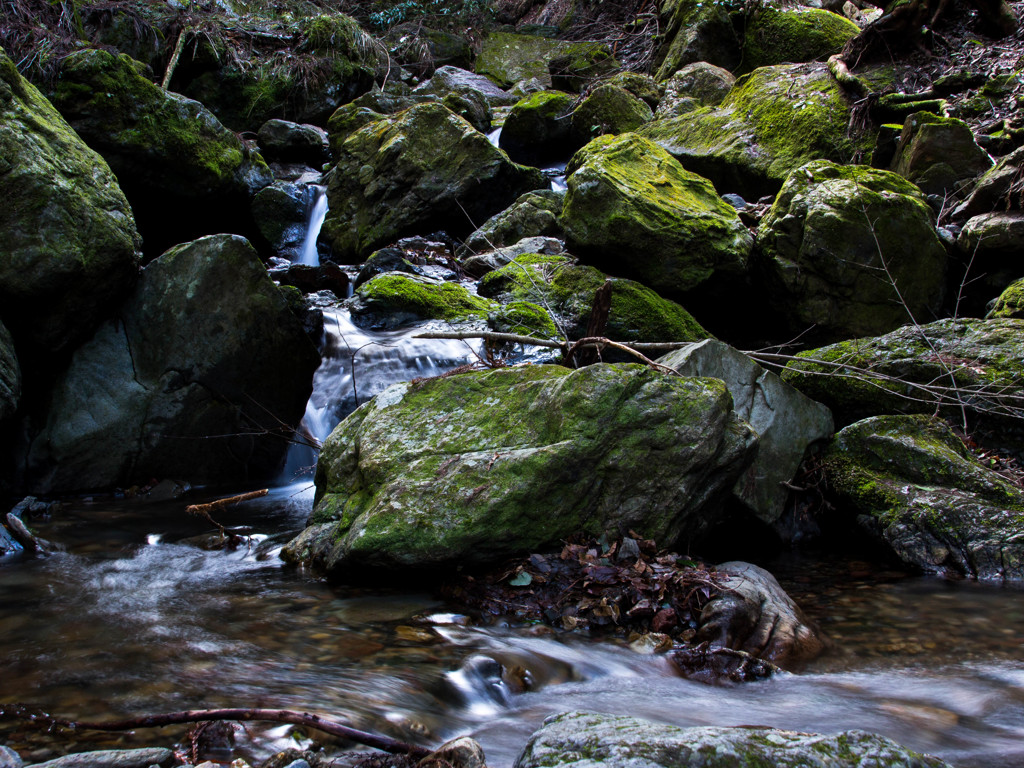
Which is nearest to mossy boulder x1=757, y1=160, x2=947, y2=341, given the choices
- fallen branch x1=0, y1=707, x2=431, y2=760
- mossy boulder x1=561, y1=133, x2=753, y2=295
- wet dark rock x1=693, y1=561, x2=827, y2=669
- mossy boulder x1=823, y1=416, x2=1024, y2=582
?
mossy boulder x1=561, y1=133, x2=753, y2=295

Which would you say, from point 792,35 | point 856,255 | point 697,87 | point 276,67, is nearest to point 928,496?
point 856,255

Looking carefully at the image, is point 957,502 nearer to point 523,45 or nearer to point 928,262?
point 928,262

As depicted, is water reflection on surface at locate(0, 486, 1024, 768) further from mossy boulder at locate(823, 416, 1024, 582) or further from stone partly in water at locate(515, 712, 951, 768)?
stone partly in water at locate(515, 712, 951, 768)

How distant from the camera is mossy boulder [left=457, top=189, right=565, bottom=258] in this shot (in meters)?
10.9

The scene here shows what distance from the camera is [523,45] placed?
22.2m

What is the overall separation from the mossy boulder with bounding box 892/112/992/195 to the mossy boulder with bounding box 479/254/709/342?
3946 mm

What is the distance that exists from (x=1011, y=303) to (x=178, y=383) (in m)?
8.17

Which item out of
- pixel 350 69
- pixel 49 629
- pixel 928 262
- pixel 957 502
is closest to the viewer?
pixel 49 629

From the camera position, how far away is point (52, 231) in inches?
203

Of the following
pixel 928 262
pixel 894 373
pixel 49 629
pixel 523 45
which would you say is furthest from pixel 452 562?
pixel 523 45

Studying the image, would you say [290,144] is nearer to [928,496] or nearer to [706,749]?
[928,496]

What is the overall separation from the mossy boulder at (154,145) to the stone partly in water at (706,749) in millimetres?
10067

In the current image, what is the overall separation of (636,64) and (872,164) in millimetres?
10561

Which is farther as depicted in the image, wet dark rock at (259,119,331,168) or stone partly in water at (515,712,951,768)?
wet dark rock at (259,119,331,168)
